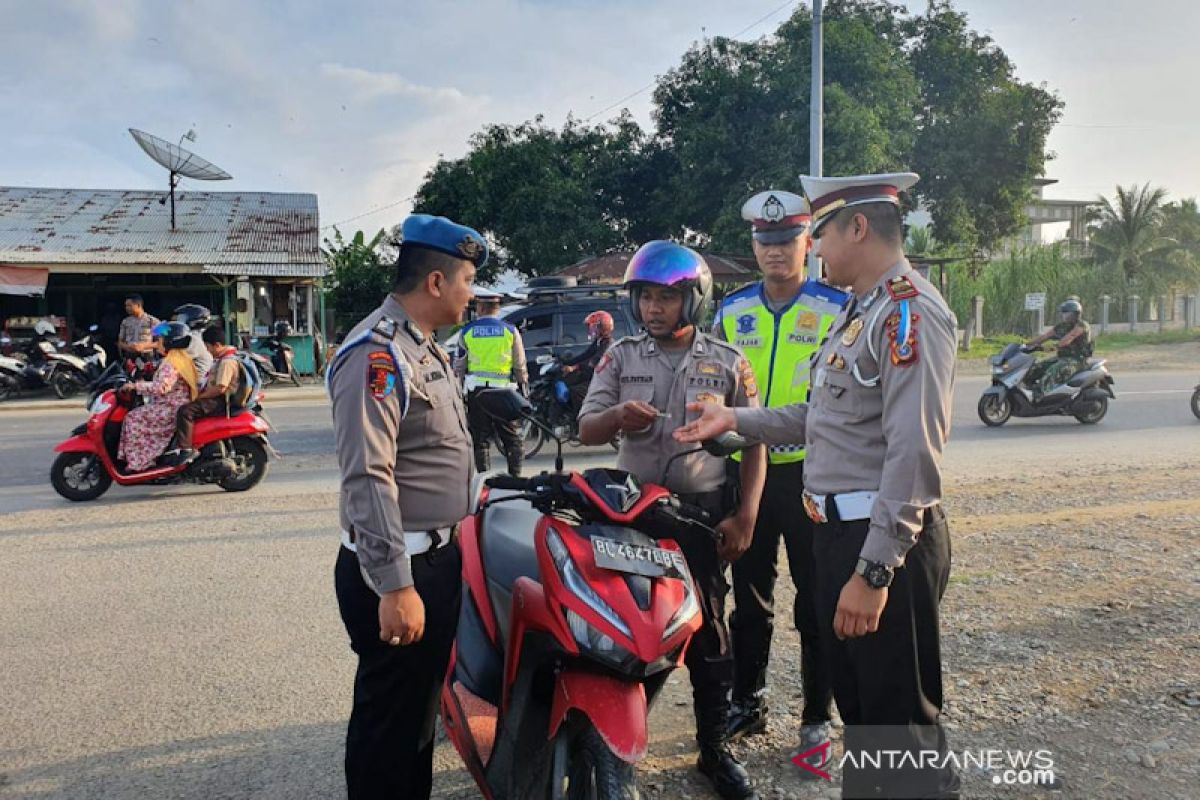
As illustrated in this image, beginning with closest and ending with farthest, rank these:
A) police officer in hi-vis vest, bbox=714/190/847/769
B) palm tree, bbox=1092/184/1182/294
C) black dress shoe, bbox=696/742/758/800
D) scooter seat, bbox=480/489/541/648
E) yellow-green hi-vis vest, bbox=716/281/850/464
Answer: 1. scooter seat, bbox=480/489/541/648
2. black dress shoe, bbox=696/742/758/800
3. police officer in hi-vis vest, bbox=714/190/847/769
4. yellow-green hi-vis vest, bbox=716/281/850/464
5. palm tree, bbox=1092/184/1182/294

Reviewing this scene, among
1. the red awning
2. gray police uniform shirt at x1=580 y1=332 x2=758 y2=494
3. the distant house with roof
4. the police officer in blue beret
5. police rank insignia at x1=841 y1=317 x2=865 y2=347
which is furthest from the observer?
the distant house with roof

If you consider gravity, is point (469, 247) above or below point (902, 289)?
above

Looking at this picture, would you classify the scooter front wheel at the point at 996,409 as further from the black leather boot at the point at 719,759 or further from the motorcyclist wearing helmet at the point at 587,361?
the black leather boot at the point at 719,759

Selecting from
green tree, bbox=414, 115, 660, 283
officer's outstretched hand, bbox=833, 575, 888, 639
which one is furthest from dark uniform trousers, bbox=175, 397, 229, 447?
green tree, bbox=414, 115, 660, 283

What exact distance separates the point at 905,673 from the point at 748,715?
1.17 metres

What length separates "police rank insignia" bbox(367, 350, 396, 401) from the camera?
220 centimetres

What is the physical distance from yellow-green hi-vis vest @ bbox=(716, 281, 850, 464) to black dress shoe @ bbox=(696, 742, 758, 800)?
3.47 ft

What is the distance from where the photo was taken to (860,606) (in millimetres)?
2143

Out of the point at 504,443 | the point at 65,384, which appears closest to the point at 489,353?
the point at 504,443

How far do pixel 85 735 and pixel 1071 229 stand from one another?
78329mm

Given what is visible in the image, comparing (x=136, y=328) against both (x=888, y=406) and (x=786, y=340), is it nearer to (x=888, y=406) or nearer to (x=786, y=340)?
(x=786, y=340)

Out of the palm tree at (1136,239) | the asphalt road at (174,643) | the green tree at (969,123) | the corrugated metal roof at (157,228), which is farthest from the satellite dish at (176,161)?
the palm tree at (1136,239)

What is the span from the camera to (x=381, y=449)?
2195 mm

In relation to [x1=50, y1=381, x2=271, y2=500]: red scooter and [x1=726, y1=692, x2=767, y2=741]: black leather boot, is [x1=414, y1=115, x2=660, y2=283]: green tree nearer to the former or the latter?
[x1=50, y1=381, x2=271, y2=500]: red scooter
